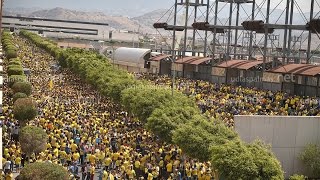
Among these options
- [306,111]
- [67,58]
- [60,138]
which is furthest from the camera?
[67,58]

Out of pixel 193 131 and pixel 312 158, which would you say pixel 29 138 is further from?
pixel 312 158

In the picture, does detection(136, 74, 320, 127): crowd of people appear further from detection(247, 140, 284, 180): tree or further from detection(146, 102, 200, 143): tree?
detection(247, 140, 284, 180): tree

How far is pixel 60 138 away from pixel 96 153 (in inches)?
110

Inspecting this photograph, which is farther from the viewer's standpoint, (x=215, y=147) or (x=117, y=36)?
(x=117, y=36)

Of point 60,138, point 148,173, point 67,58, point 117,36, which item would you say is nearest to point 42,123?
point 60,138

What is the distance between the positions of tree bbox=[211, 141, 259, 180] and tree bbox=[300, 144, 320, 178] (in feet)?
24.2

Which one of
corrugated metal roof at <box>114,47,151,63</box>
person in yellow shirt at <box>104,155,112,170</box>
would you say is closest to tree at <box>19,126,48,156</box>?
person in yellow shirt at <box>104,155,112,170</box>

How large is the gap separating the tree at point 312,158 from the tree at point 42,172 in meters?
12.9

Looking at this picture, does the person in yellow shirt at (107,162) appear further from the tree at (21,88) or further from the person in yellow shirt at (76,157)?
the tree at (21,88)

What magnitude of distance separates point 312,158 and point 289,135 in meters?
1.34

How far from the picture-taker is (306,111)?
114 ft

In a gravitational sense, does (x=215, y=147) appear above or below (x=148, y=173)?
above

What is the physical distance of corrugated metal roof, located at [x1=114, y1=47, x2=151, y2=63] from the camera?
285 feet

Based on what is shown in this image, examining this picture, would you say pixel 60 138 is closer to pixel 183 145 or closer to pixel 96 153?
pixel 96 153
